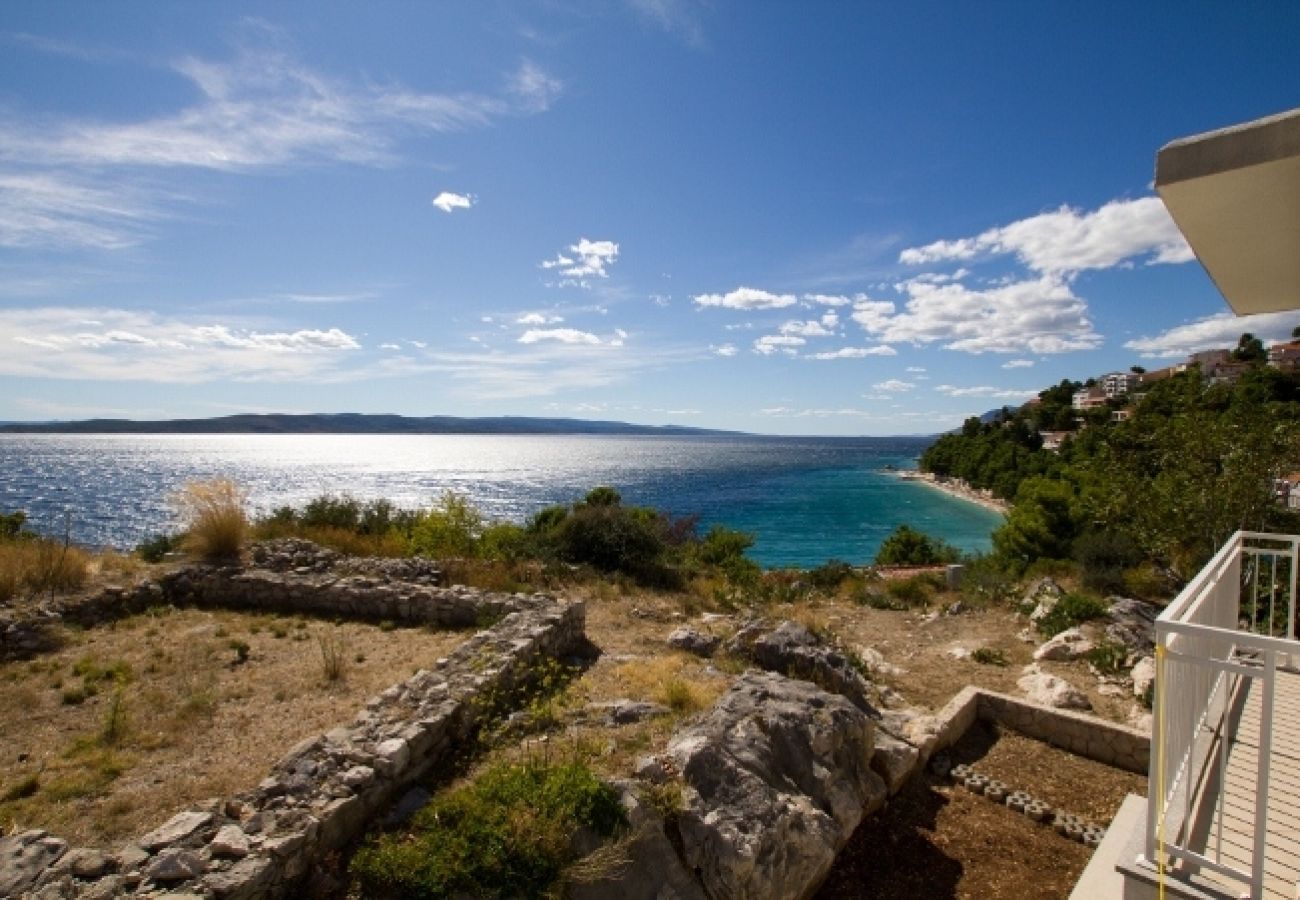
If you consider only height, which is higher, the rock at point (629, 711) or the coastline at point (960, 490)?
the rock at point (629, 711)

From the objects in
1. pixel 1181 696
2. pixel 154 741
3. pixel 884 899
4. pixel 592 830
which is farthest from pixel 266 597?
pixel 1181 696

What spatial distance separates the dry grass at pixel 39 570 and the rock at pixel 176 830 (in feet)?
28.5

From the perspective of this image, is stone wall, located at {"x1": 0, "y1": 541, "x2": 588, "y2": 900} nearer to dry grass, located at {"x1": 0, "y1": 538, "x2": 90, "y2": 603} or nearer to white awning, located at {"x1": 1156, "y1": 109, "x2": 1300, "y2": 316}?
white awning, located at {"x1": 1156, "y1": 109, "x2": 1300, "y2": 316}

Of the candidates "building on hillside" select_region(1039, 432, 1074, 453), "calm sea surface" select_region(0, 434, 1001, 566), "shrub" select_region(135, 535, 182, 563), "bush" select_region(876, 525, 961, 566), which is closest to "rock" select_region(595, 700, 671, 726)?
"shrub" select_region(135, 535, 182, 563)

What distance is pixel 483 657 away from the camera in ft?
24.1

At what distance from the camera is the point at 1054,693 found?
768cm

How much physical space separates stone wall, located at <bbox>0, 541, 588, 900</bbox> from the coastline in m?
65.0

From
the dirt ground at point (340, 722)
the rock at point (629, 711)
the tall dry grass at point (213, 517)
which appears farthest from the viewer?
the tall dry grass at point (213, 517)

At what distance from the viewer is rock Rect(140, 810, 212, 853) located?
3990 mm

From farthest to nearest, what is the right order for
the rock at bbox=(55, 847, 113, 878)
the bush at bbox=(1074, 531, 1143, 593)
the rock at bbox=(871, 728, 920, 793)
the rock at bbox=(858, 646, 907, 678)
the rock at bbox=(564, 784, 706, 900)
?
the bush at bbox=(1074, 531, 1143, 593) < the rock at bbox=(858, 646, 907, 678) < the rock at bbox=(871, 728, 920, 793) < the rock at bbox=(564, 784, 706, 900) < the rock at bbox=(55, 847, 113, 878)

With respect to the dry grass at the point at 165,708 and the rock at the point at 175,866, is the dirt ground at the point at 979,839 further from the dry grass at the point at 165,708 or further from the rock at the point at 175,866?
the dry grass at the point at 165,708

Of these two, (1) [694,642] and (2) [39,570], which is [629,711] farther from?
(2) [39,570]

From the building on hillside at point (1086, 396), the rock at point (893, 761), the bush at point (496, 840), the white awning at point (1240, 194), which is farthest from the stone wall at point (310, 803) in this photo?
the building on hillside at point (1086, 396)

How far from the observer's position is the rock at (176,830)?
13.1ft
